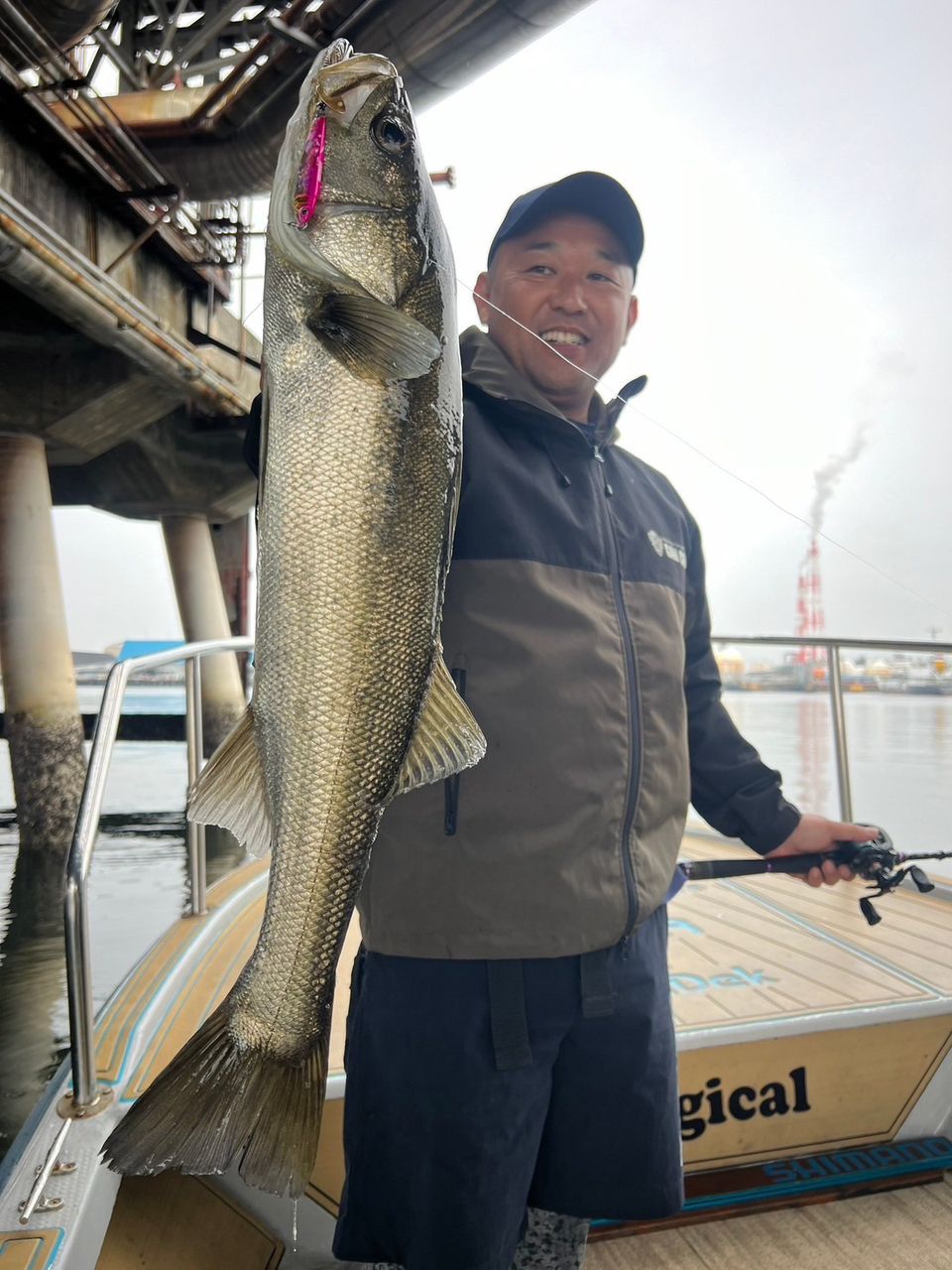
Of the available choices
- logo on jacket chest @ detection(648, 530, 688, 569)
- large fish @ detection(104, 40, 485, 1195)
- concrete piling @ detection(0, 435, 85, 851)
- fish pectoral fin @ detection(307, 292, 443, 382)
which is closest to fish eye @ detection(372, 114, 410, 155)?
large fish @ detection(104, 40, 485, 1195)

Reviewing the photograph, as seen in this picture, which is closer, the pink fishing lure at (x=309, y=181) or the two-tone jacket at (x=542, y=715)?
the pink fishing lure at (x=309, y=181)

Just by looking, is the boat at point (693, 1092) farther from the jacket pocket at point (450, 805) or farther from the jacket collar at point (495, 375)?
the jacket collar at point (495, 375)

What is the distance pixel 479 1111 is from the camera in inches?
50.9

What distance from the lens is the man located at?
1304mm

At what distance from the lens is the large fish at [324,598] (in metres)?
1.09

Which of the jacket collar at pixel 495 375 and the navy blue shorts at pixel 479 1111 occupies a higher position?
the jacket collar at pixel 495 375

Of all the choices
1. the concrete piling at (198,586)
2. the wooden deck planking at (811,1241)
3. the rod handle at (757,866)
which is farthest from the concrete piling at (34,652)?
the rod handle at (757,866)

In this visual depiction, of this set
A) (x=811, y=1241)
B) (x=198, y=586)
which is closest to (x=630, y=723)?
(x=811, y=1241)

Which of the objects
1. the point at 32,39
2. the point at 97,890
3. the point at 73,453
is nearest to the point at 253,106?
the point at 32,39

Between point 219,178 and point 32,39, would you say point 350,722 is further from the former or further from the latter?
point 219,178

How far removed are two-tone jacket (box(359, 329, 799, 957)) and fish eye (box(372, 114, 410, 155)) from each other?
0.43m

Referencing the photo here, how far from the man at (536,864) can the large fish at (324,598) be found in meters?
0.19

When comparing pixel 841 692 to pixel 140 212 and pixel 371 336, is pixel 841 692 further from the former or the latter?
pixel 140 212

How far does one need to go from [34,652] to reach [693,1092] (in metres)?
10.5
